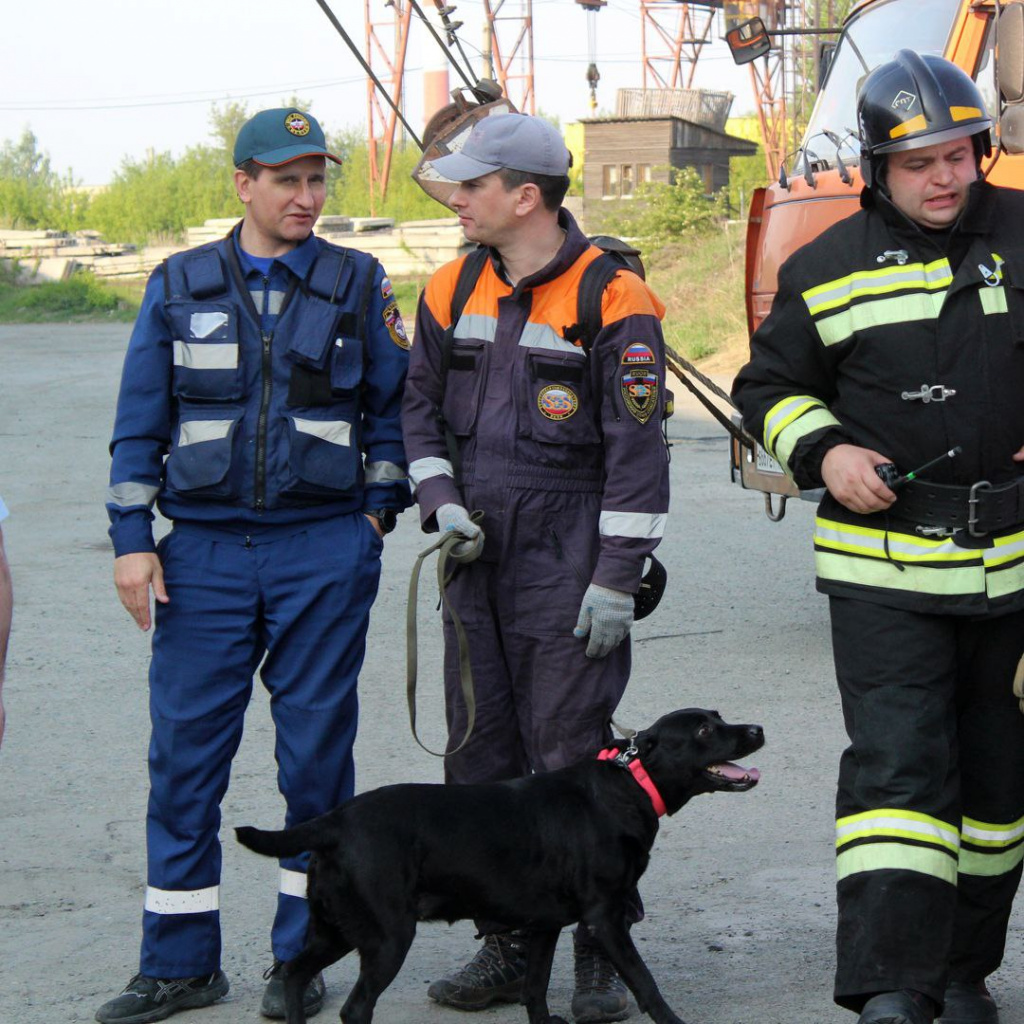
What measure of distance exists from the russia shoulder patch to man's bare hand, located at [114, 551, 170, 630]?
84 cm

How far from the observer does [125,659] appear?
7.54 meters

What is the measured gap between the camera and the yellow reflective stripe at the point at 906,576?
11.3ft

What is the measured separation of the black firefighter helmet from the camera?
3.45 metres

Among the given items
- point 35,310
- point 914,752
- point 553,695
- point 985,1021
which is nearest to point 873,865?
point 914,752

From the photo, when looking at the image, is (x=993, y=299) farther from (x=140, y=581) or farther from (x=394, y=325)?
(x=140, y=581)

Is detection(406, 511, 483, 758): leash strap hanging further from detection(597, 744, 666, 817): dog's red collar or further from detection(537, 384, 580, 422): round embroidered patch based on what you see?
detection(597, 744, 666, 817): dog's red collar

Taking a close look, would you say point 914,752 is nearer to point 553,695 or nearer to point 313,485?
point 553,695

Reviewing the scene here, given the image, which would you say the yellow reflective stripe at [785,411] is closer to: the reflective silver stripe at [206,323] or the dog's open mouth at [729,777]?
the dog's open mouth at [729,777]

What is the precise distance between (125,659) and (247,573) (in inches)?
148

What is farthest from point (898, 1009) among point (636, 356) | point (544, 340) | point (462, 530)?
point (544, 340)

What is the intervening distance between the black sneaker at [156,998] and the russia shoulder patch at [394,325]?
167cm

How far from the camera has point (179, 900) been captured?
3947 millimetres

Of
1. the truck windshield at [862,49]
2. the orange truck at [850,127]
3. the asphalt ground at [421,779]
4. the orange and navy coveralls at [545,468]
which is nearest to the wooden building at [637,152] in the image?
the asphalt ground at [421,779]

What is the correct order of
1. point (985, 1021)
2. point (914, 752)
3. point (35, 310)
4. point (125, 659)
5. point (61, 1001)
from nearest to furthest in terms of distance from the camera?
point (914, 752) < point (985, 1021) < point (61, 1001) < point (125, 659) < point (35, 310)
